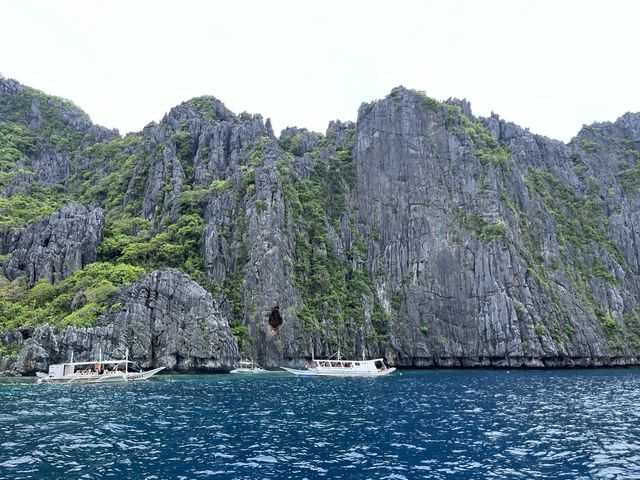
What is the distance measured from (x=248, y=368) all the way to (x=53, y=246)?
4527cm

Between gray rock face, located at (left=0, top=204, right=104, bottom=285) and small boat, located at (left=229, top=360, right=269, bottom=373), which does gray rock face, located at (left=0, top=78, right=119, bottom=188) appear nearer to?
gray rock face, located at (left=0, top=204, right=104, bottom=285)

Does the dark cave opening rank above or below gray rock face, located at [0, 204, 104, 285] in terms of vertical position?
below

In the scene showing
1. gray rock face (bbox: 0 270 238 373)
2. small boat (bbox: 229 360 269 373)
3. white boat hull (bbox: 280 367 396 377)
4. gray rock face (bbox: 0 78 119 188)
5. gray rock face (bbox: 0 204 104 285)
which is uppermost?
gray rock face (bbox: 0 78 119 188)

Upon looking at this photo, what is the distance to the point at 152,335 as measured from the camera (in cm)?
7825

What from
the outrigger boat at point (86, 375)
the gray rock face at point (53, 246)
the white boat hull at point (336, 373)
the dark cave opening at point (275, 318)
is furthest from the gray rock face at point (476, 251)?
the gray rock face at point (53, 246)

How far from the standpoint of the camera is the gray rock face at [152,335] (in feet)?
238

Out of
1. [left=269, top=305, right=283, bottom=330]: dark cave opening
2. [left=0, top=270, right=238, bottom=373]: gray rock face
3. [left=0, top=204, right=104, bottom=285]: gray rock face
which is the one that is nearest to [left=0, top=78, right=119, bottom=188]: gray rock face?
[left=0, top=204, right=104, bottom=285]: gray rock face

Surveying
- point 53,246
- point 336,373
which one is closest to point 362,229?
point 336,373

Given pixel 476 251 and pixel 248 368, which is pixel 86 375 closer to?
pixel 248 368

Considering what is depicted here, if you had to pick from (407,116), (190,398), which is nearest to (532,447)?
(190,398)

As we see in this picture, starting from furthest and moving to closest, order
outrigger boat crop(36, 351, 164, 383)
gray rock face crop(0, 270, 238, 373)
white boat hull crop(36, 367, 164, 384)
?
gray rock face crop(0, 270, 238, 373) → outrigger boat crop(36, 351, 164, 383) → white boat hull crop(36, 367, 164, 384)

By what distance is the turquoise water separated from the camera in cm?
2091

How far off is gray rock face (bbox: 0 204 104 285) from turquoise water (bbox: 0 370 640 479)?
49.1 metres

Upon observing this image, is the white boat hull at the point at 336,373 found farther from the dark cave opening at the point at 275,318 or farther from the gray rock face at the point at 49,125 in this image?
the gray rock face at the point at 49,125
